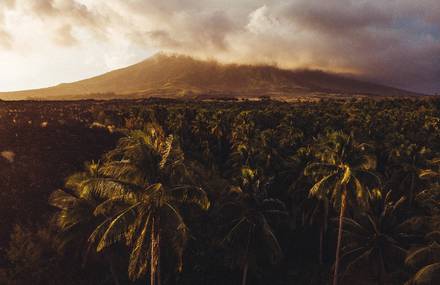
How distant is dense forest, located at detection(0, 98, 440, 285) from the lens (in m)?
16.7

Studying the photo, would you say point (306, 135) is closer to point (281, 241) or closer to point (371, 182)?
point (281, 241)

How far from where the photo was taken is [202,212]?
34.2 metres

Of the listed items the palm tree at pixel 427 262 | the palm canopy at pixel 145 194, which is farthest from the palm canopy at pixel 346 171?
the palm canopy at pixel 145 194

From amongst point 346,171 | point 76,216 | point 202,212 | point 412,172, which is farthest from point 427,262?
point 76,216

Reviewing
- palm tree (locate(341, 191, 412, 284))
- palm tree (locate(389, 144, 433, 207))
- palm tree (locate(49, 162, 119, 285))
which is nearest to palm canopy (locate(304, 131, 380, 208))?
palm tree (locate(341, 191, 412, 284))

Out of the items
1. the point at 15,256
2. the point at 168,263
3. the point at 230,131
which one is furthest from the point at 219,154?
the point at 15,256

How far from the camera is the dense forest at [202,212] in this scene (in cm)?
1670

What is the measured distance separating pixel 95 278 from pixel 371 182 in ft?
86.0

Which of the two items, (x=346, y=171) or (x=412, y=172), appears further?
(x=412, y=172)

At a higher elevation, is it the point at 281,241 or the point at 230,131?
the point at 230,131

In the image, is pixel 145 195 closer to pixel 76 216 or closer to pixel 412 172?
pixel 76 216

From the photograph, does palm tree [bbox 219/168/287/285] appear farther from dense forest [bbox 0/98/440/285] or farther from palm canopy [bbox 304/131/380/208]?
palm canopy [bbox 304/131/380/208]

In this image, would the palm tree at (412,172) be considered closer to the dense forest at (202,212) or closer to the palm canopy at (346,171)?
the dense forest at (202,212)

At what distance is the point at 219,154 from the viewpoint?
2379 inches
